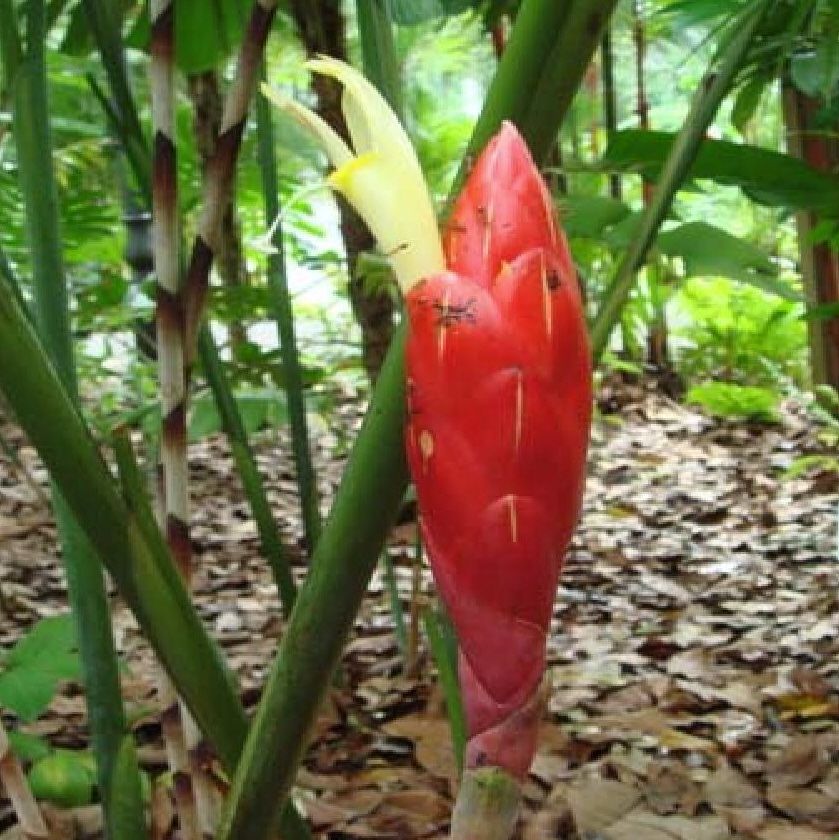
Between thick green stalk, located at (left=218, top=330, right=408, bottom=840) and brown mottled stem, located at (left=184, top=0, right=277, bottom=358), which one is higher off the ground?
brown mottled stem, located at (left=184, top=0, right=277, bottom=358)

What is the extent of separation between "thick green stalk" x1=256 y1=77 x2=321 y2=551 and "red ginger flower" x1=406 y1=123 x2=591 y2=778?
0.42 m

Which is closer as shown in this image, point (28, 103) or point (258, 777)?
point (258, 777)

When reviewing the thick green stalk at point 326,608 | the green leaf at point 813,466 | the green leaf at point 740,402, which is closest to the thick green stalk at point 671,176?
the thick green stalk at point 326,608

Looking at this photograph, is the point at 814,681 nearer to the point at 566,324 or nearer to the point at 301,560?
the point at 301,560

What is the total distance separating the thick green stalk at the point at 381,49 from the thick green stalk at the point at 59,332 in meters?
0.16

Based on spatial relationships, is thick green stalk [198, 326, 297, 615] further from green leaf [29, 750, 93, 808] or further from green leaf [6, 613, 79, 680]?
green leaf [29, 750, 93, 808]

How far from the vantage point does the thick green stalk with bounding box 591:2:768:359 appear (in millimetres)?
487

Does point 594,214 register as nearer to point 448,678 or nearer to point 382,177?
point 448,678

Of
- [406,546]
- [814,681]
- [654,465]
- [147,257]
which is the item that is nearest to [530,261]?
[814,681]

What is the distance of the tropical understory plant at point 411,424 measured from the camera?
313 mm

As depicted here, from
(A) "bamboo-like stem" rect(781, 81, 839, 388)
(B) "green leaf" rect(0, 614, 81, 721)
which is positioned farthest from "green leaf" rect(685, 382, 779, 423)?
(B) "green leaf" rect(0, 614, 81, 721)

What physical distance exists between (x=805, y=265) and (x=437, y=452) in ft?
7.28

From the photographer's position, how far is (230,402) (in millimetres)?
755

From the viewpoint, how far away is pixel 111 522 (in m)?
0.41
